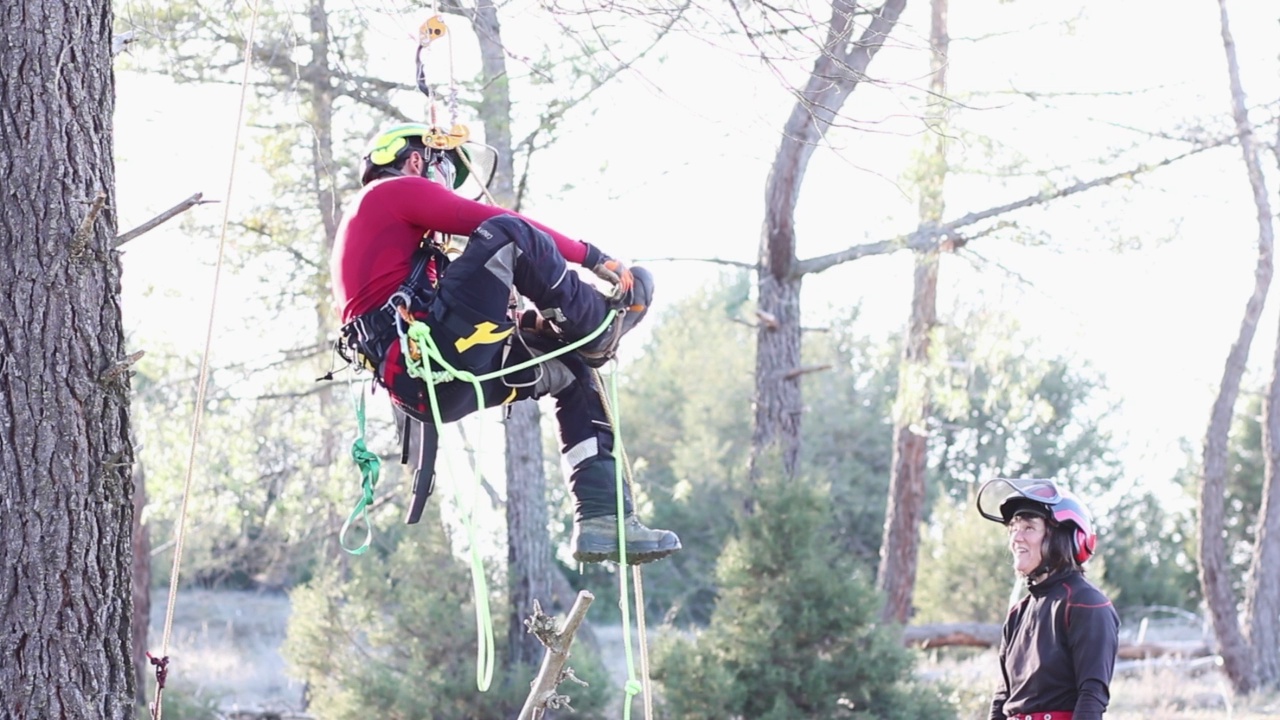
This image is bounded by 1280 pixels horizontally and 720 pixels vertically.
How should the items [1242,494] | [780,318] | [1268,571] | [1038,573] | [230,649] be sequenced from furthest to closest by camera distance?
[1242,494]
[230,649]
[1268,571]
[780,318]
[1038,573]

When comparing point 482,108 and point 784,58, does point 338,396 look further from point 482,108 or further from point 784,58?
point 784,58

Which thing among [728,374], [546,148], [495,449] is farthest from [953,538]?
[728,374]

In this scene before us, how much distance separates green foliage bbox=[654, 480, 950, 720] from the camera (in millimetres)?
10633

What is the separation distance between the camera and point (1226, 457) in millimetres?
15516

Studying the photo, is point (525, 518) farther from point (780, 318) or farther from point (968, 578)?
point (968, 578)

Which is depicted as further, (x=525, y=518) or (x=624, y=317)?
(x=525, y=518)

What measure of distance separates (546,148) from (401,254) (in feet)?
24.1

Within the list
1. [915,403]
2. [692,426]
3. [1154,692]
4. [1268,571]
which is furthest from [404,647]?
[692,426]

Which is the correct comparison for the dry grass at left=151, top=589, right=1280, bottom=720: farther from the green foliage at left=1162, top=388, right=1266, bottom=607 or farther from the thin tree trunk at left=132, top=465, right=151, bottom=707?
the green foliage at left=1162, top=388, right=1266, bottom=607

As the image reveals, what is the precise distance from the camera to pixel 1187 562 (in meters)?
28.5

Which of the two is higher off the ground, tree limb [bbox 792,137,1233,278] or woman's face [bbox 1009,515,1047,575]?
tree limb [bbox 792,137,1233,278]

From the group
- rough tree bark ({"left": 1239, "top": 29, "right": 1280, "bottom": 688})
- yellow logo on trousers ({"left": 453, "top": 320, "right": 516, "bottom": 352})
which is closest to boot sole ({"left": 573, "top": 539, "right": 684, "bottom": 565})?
yellow logo on trousers ({"left": 453, "top": 320, "right": 516, "bottom": 352})

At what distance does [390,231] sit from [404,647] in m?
8.23

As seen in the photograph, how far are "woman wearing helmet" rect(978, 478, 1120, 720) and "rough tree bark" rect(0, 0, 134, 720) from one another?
2.99m
